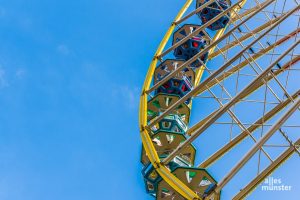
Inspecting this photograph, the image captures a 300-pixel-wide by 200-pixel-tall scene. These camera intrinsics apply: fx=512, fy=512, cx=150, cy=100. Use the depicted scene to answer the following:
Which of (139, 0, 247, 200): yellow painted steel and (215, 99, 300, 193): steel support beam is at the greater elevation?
(139, 0, 247, 200): yellow painted steel

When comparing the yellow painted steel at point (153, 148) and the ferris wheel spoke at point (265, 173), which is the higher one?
the yellow painted steel at point (153, 148)

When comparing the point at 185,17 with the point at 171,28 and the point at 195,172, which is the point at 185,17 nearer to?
the point at 171,28

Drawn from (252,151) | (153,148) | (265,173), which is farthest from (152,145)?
(252,151)

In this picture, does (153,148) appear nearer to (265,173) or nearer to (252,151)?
(265,173)

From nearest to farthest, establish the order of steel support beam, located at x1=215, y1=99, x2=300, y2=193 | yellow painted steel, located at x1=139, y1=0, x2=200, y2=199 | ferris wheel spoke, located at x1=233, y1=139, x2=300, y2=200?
steel support beam, located at x1=215, y1=99, x2=300, y2=193 → ferris wheel spoke, located at x1=233, y1=139, x2=300, y2=200 → yellow painted steel, located at x1=139, y1=0, x2=200, y2=199

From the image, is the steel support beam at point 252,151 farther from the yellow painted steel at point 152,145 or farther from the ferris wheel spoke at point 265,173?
the yellow painted steel at point 152,145

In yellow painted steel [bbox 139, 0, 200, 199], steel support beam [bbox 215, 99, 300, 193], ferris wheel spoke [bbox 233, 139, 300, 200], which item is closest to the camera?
steel support beam [bbox 215, 99, 300, 193]

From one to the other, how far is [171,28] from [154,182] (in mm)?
10712

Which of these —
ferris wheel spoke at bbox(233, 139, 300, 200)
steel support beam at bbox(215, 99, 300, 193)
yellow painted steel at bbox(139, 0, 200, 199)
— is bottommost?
ferris wheel spoke at bbox(233, 139, 300, 200)

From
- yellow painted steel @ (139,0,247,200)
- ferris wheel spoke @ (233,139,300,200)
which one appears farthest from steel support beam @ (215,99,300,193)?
yellow painted steel @ (139,0,247,200)

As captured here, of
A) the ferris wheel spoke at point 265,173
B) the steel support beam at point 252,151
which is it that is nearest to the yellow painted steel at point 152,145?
the steel support beam at point 252,151

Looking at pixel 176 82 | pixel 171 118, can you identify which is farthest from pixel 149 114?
pixel 176 82

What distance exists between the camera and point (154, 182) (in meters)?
14.9

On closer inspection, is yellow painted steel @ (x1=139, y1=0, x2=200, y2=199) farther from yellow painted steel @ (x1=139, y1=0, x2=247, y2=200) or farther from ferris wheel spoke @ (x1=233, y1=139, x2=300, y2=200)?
ferris wheel spoke @ (x1=233, y1=139, x2=300, y2=200)
